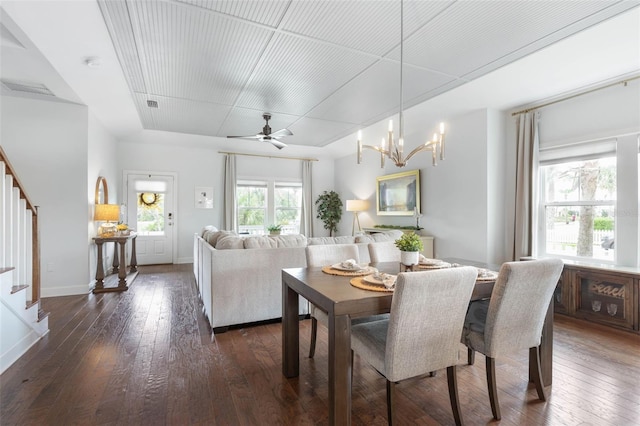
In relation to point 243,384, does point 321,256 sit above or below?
above

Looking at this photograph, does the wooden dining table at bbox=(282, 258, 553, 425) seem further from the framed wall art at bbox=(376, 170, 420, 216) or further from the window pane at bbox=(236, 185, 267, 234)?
the window pane at bbox=(236, 185, 267, 234)

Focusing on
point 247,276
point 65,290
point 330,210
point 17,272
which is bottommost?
point 65,290

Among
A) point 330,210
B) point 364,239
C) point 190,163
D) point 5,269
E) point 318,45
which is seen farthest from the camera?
point 330,210

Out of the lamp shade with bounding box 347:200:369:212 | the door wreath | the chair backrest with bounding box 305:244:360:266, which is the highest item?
the door wreath

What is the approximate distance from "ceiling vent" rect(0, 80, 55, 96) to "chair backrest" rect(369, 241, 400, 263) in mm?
4318

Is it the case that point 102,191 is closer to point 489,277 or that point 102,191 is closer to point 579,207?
point 489,277

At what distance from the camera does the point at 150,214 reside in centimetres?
661

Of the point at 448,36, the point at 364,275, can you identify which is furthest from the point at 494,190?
the point at 364,275

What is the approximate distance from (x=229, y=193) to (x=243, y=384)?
18.0 ft

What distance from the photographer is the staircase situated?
234cm

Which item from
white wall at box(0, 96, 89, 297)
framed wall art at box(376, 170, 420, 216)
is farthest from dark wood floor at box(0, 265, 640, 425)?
framed wall art at box(376, 170, 420, 216)

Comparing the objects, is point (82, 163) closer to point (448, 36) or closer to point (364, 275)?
point (364, 275)

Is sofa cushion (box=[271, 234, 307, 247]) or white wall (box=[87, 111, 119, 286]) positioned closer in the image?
sofa cushion (box=[271, 234, 307, 247])

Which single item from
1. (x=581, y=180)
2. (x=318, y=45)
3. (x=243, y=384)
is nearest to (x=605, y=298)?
(x=581, y=180)
